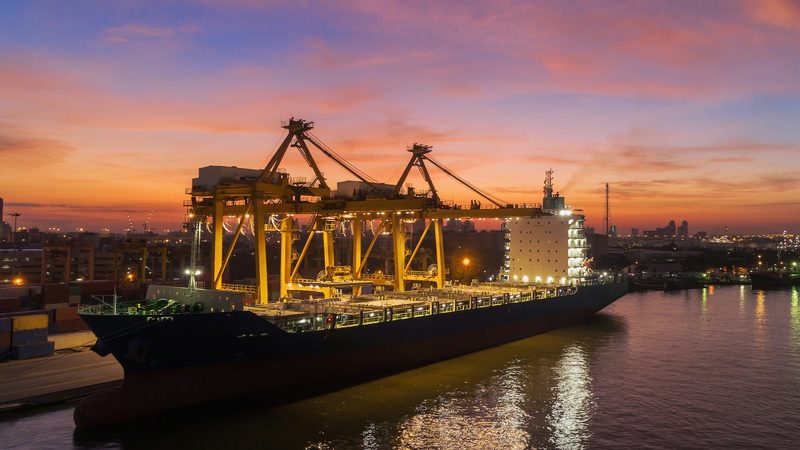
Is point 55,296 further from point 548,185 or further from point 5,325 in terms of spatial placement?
point 548,185

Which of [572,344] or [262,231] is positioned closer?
[262,231]

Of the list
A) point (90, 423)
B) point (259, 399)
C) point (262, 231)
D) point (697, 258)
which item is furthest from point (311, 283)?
point (697, 258)

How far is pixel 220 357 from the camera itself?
20.5 m

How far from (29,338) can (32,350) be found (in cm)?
78

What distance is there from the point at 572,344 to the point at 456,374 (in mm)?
12134

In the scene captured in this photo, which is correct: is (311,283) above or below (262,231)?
below

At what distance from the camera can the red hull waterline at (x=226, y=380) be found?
18.6 meters

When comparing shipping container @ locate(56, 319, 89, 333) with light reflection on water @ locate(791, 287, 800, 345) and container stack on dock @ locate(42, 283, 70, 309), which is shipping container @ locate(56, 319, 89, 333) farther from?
light reflection on water @ locate(791, 287, 800, 345)

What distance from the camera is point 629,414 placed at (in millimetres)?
20922

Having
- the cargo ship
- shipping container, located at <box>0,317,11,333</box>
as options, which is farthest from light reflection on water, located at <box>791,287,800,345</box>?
shipping container, located at <box>0,317,11,333</box>

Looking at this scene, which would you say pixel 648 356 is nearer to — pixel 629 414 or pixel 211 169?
pixel 629 414

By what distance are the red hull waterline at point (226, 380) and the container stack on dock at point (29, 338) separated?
944cm

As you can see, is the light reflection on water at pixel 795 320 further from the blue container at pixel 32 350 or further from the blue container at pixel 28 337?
the blue container at pixel 28 337

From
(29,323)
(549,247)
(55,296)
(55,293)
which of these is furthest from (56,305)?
(549,247)
